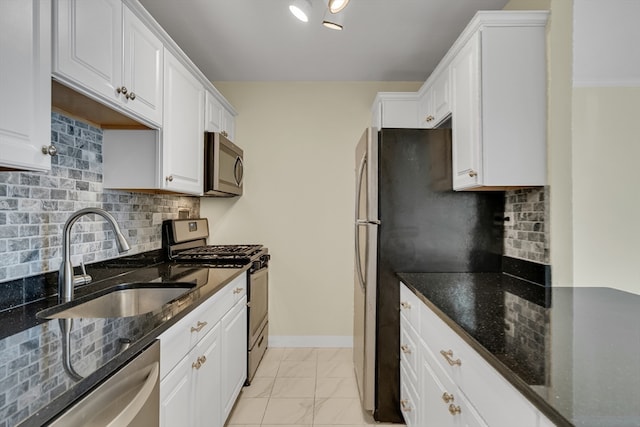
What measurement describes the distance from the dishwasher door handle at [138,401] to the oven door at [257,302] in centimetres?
141

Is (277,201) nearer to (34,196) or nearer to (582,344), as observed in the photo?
(34,196)

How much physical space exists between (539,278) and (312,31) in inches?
81.9

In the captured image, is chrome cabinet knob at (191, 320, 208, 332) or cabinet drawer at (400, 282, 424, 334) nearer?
chrome cabinet knob at (191, 320, 208, 332)

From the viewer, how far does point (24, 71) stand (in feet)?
3.23

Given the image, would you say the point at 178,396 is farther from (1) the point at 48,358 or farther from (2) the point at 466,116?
(2) the point at 466,116

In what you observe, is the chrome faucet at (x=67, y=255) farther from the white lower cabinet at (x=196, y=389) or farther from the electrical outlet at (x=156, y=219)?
the electrical outlet at (x=156, y=219)

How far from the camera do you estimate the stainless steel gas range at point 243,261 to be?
2.37m

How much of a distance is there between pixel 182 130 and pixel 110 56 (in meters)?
0.72

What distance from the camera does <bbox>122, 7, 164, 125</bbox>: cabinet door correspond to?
154cm

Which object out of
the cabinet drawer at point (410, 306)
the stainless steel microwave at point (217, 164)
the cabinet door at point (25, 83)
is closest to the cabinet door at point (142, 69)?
the cabinet door at point (25, 83)

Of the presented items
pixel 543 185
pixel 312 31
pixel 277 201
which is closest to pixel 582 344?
pixel 543 185

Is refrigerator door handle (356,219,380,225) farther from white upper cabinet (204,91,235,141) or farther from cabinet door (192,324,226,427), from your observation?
white upper cabinet (204,91,235,141)

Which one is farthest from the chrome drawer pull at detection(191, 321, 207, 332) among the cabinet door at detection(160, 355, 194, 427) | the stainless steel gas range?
the stainless steel gas range

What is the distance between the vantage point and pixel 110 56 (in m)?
1.41
